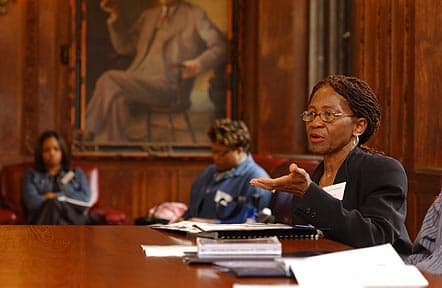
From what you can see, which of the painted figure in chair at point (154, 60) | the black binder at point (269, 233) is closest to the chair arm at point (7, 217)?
the painted figure in chair at point (154, 60)

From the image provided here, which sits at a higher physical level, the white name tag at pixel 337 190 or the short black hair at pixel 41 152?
the white name tag at pixel 337 190

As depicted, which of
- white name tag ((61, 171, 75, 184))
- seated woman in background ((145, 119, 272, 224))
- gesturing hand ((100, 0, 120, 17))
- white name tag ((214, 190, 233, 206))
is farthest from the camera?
gesturing hand ((100, 0, 120, 17))

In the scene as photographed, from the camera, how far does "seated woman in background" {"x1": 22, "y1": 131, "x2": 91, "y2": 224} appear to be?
323 inches

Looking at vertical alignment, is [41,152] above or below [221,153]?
below

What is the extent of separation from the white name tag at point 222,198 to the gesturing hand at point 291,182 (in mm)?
3040

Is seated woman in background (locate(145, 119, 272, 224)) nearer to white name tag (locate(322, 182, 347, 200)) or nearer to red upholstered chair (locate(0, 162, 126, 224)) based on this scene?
red upholstered chair (locate(0, 162, 126, 224))

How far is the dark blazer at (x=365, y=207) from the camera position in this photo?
3.46 m

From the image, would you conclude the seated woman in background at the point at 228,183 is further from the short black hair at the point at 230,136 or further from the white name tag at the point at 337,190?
the white name tag at the point at 337,190

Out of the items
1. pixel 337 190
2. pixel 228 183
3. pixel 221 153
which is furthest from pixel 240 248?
pixel 221 153

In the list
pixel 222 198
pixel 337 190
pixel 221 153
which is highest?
pixel 337 190

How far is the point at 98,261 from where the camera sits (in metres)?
2.85

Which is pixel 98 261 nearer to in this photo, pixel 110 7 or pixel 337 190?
pixel 337 190

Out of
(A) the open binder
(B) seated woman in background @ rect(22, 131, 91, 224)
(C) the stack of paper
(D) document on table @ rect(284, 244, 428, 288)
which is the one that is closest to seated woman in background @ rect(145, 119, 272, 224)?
(B) seated woman in background @ rect(22, 131, 91, 224)

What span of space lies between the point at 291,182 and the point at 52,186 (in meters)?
5.22
